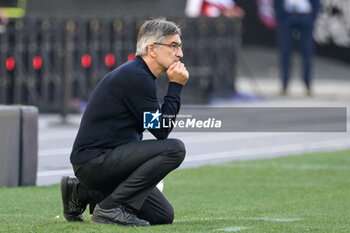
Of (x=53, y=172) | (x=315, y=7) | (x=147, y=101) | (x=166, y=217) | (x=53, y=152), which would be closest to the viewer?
(x=147, y=101)

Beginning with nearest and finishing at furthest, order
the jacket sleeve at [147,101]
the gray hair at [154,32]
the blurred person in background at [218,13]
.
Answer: the jacket sleeve at [147,101], the gray hair at [154,32], the blurred person in background at [218,13]

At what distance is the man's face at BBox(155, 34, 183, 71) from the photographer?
25.2 feet

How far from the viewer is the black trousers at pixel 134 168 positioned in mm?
7602

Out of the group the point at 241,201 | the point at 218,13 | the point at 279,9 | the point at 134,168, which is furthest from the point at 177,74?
the point at 218,13

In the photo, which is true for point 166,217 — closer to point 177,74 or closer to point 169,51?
point 177,74

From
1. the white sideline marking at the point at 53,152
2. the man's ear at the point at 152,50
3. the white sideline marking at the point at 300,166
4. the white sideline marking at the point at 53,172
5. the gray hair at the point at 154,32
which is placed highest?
the gray hair at the point at 154,32

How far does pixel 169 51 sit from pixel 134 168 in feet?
2.89

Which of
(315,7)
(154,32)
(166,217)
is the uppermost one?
(154,32)

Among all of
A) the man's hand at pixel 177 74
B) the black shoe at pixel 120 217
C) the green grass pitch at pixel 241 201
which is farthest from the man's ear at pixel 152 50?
the green grass pitch at pixel 241 201

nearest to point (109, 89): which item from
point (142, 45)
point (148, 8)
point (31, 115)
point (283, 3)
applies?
point (142, 45)

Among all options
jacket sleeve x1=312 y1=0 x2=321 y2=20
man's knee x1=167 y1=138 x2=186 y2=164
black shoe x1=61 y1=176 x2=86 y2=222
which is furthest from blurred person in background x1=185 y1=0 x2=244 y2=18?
man's knee x1=167 y1=138 x2=186 y2=164

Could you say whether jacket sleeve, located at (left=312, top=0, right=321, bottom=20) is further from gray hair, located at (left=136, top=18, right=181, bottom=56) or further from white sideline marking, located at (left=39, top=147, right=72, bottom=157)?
gray hair, located at (left=136, top=18, right=181, bottom=56)

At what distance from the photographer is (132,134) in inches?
305

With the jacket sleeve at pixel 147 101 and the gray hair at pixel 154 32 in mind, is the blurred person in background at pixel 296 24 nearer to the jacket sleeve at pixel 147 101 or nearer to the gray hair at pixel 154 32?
the gray hair at pixel 154 32
